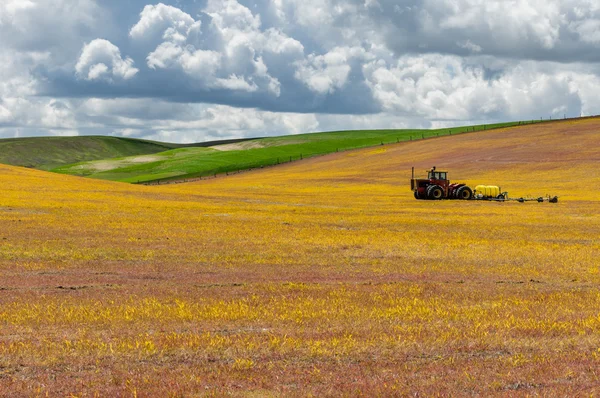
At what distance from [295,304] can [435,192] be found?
52.7 metres

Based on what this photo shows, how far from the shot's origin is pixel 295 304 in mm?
17125

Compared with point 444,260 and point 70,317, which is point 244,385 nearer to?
point 70,317

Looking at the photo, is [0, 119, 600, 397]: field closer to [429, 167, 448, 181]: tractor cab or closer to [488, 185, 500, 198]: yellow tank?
[488, 185, 500, 198]: yellow tank

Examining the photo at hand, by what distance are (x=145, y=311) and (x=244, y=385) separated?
6.00 m

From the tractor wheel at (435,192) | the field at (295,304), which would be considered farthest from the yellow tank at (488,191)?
the field at (295,304)

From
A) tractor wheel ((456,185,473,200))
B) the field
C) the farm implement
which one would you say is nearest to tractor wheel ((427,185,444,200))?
Result: the farm implement

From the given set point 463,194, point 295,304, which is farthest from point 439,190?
point 295,304

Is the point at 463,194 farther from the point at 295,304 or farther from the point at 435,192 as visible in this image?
the point at 295,304

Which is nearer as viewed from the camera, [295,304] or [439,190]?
[295,304]

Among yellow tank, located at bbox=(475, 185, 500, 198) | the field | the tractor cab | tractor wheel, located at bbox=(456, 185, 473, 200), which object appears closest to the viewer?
the field

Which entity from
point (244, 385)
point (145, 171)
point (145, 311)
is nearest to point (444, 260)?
point (145, 311)

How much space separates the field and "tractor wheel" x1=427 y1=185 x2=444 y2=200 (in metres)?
21.2

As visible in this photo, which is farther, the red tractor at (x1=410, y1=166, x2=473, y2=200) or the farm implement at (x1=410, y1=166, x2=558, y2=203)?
the red tractor at (x1=410, y1=166, x2=473, y2=200)

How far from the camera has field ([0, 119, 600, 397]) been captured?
11.0m
